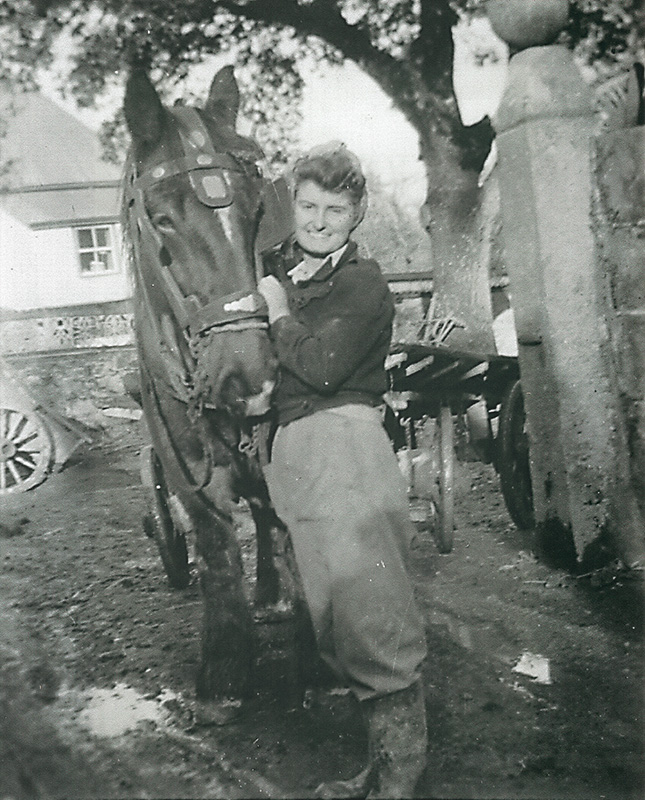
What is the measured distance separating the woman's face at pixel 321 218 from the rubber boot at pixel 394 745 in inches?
37.8

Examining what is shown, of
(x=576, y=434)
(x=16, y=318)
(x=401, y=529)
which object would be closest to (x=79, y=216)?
(x=16, y=318)

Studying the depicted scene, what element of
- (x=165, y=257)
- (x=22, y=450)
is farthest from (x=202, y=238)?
(x=22, y=450)

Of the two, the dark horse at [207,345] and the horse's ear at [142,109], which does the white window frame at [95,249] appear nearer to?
the dark horse at [207,345]

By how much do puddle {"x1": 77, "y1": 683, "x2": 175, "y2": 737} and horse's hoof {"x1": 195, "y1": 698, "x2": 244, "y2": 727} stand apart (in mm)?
75

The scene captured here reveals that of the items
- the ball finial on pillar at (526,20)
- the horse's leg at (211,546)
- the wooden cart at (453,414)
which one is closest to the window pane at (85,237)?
the horse's leg at (211,546)

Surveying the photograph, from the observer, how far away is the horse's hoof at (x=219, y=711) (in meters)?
1.57

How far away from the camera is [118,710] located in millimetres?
1571

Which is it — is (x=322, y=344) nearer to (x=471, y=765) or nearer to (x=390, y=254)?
(x=390, y=254)

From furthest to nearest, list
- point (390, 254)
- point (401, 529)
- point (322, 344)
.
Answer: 1. point (390, 254)
2. point (401, 529)
3. point (322, 344)

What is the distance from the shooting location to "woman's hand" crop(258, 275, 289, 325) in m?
1.48

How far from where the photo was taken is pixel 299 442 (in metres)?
1.54

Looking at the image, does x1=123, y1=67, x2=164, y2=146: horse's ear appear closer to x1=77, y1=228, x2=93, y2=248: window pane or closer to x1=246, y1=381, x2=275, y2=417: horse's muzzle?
x1=77, y1=228, x2=93, y2=248: window pane

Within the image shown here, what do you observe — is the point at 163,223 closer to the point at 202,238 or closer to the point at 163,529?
the point at 202,238

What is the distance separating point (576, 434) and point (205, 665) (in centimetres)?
120
